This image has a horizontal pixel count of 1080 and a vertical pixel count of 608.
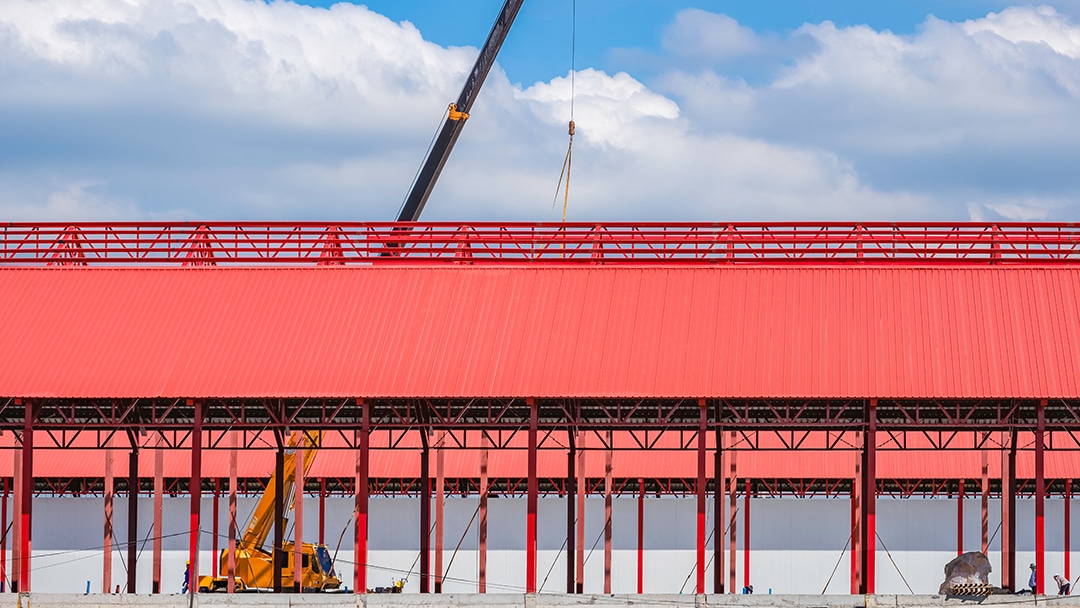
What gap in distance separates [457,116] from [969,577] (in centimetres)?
3009

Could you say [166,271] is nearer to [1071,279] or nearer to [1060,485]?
[1071,279]

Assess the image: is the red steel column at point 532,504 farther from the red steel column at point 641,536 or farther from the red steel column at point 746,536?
the red steel column at point 746,536

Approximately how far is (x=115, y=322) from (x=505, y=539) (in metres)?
20.1

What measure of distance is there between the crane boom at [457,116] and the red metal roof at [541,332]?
15.7m

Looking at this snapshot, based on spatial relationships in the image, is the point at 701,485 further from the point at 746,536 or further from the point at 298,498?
the point at 746,536

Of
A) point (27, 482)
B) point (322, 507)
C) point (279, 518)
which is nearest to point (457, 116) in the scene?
point (322, 507)

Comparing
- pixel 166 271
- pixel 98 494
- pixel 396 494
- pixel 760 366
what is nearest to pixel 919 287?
pixel 760 366

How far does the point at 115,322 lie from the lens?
128 ft

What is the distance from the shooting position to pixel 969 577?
32.1 meters

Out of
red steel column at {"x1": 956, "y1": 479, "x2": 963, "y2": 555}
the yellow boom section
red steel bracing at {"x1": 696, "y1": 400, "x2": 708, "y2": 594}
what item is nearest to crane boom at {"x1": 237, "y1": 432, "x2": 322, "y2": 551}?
the yellow boom section

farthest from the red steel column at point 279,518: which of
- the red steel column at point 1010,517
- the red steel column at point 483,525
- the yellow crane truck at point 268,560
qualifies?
the red steel column at point 1010,517

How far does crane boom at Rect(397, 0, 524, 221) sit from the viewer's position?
185 feet

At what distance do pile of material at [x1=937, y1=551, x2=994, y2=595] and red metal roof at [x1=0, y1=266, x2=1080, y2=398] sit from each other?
3766 mm

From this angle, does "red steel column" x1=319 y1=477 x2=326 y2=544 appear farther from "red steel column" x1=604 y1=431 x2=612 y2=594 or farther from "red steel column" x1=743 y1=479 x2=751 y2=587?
"red steel column" x1=743 y1=479 x2=751 y2=587
